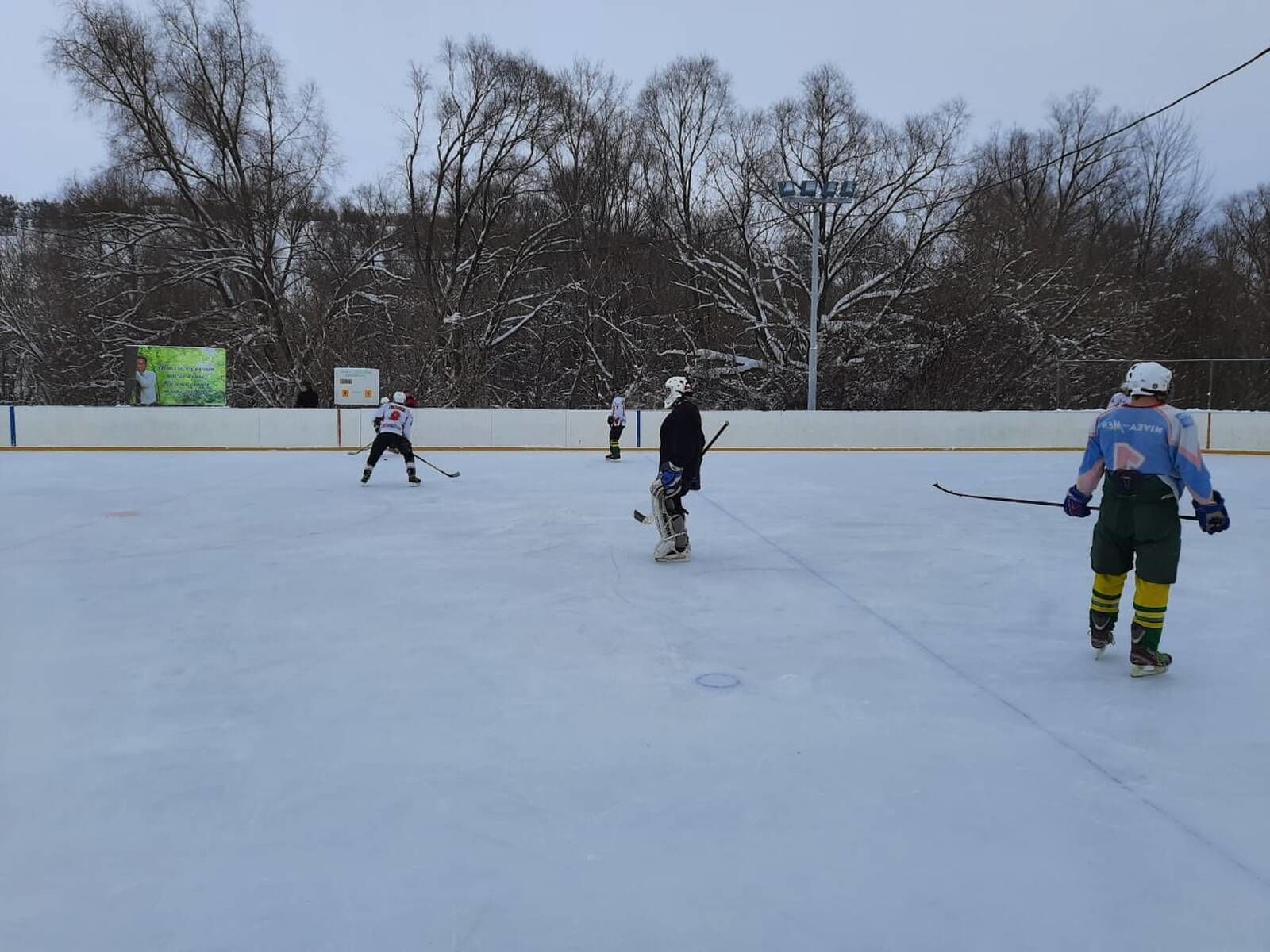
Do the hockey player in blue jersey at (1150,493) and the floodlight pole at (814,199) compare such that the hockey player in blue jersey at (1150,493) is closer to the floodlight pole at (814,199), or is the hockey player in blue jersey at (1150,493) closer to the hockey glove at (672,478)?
the hockey glove at (672,478)

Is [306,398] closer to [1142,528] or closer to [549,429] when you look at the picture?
[549,429]

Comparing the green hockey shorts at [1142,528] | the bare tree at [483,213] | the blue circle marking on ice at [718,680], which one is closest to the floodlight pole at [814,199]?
the bare tree at [483,213]

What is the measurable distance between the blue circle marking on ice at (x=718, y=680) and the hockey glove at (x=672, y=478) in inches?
117

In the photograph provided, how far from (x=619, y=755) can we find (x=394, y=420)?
9.83 meters

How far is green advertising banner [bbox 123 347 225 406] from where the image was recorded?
2038 cm

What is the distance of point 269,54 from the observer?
26.7 metres

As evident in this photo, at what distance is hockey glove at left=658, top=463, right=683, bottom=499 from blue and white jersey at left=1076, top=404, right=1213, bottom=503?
3351 millimetres

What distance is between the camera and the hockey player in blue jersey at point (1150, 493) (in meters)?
4.28

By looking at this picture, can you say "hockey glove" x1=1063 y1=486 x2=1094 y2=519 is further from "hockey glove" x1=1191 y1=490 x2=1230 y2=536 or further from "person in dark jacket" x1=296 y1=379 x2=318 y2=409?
"person in dark jacket" x1=296 y1=379 x2=318 y2=409

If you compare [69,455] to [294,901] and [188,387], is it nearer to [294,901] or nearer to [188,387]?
[188,387]

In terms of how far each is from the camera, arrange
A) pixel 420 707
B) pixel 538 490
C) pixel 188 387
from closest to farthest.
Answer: pixel 420 707, pixel 538 490, pixel 188 387

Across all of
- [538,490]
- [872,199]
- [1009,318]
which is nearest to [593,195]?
[872,199]

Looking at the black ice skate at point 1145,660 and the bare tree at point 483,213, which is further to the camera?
the bare tree at point 483,213

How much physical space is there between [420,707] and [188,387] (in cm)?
1915
